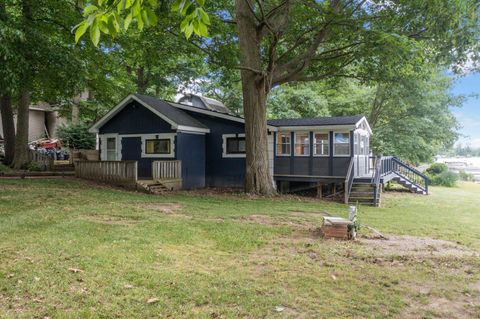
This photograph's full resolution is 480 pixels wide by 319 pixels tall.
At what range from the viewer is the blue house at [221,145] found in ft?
52.4

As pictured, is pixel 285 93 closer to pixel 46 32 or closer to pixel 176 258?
pixel 46 32

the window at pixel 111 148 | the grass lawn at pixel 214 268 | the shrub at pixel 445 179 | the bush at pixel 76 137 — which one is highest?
the bush at pixel 76 137

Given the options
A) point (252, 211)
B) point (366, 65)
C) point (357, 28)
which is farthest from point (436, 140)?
point (252, 211)

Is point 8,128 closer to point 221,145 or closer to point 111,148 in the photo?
point 111,148

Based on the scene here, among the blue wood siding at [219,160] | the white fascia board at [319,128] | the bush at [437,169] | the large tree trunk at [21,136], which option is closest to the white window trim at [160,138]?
the blue wood siding at [219,160]

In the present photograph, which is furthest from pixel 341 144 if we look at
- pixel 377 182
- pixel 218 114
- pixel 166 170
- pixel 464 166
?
pixel 464 166

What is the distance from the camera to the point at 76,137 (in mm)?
23594

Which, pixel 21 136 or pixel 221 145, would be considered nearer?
pixel 21 136

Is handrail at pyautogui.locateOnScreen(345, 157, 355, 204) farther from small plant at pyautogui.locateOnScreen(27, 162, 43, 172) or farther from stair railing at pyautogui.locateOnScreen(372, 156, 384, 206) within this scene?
small plant at pyautogui.locateOnScreen(27, 162, 43, 172)

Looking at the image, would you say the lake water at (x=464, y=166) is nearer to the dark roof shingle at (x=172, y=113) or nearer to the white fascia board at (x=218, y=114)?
the white fascia board at (x=218, y=114)

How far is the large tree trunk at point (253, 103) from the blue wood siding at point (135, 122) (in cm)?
412

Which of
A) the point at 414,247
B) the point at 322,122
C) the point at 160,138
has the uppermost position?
the point at 322,122

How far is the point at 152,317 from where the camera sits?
3.43 meters

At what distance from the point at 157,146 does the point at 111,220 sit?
9370mm
